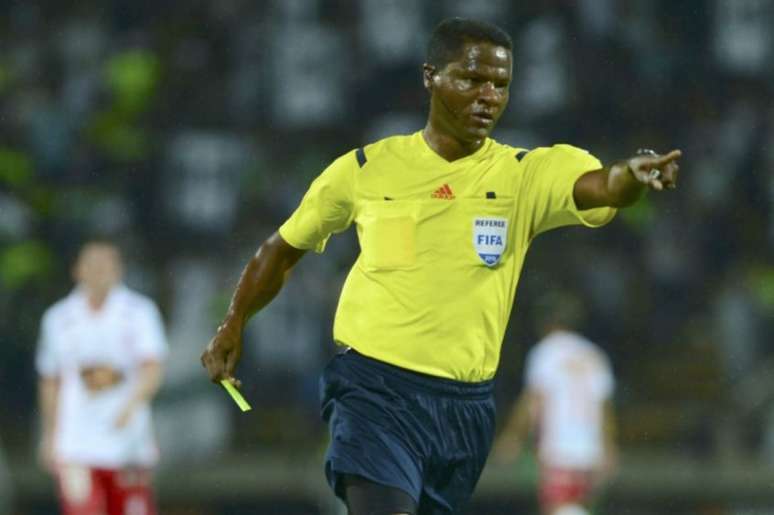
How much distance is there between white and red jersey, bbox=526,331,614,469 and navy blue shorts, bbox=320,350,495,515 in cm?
651

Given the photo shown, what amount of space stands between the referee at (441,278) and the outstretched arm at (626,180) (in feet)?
0.18

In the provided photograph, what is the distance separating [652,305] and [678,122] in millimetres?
1730

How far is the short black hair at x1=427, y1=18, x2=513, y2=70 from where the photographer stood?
520 centimetres

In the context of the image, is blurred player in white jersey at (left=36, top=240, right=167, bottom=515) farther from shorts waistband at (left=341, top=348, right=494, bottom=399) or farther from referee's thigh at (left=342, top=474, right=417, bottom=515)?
referee's thigh at (left=342, top=474, right=417, bottom=515)

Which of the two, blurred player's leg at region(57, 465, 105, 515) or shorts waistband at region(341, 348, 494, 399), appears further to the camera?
blurred player's leg at region(57, 465, 105, 515)

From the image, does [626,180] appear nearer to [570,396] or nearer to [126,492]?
[126,492]

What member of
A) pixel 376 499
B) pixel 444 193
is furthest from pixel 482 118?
pixel 376 499

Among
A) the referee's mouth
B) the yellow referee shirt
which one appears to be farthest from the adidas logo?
the referee's mouth

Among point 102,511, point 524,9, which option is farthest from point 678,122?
point 102,511

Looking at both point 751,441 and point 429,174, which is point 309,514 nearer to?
point 751,441

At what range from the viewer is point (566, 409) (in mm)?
11953

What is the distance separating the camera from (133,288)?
1342 centimetres

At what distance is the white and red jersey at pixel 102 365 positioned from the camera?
9.39 meters

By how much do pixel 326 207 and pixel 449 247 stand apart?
47cm
